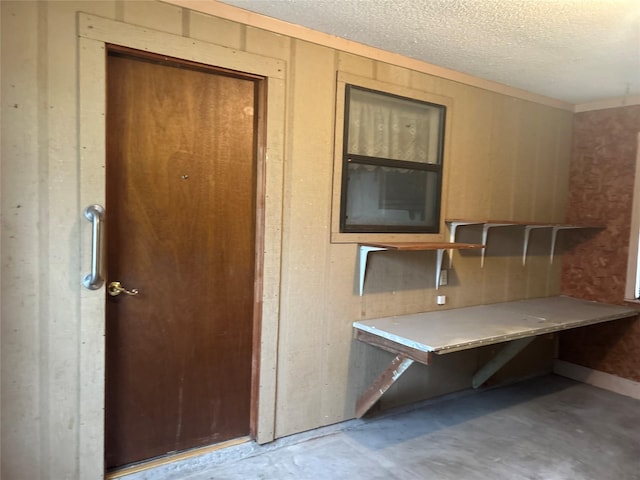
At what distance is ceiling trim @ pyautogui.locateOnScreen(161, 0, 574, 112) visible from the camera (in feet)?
7.16

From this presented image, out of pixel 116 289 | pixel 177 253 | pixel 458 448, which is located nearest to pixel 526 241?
pixel 458 448

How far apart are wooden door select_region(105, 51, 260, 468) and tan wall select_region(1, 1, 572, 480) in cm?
15

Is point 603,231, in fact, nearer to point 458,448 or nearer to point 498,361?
point 498,361

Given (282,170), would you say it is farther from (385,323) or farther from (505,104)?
(505,104)

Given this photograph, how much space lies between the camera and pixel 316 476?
2.33 metres

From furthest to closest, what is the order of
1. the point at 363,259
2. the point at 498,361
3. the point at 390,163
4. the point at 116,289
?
1. the point at 498,361
2. the point at 390,163
3. the point at 363,259
4. the point at 116,289

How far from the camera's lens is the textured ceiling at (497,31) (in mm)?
2162

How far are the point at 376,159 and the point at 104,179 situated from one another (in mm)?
1579

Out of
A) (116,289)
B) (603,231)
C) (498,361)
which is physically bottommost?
(498,361)

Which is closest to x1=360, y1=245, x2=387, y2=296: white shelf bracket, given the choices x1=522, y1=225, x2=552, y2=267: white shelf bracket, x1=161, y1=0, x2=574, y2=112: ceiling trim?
x1=161, y1=0, x2=574, y2=112: ceiling trim

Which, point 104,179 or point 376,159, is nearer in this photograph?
point 104,179

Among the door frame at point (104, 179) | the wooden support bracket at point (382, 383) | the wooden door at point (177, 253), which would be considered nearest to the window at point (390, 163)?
the door frame at point (104, 179)

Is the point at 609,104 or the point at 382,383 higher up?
the point at 609,104

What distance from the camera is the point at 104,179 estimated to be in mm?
1976
